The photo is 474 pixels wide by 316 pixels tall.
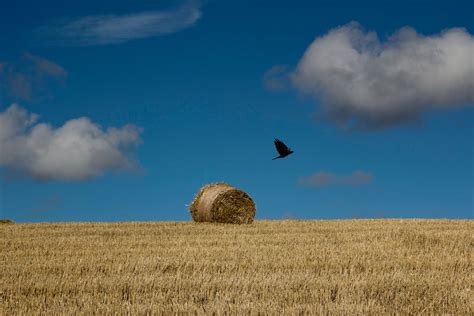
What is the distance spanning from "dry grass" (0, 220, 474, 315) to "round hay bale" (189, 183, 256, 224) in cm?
378

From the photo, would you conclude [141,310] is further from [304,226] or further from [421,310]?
[304,226]

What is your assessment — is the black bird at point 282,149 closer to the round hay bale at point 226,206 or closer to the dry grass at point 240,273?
the dry grass at point 240,273

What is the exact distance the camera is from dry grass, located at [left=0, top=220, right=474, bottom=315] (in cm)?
640

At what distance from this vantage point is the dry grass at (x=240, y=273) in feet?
21.0

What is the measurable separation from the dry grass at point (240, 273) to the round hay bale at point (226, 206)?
149 inches

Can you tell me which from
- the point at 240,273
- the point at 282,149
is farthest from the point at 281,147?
the point at 240,273

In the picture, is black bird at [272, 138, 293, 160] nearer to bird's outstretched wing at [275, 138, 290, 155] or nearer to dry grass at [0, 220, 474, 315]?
bird's outstretched wing at [275, 138, 290, 155]

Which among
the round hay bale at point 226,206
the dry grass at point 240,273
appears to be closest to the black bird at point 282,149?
the dry grass at point 240,273

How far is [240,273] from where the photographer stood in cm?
840

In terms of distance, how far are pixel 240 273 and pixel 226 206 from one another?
32.0 feet

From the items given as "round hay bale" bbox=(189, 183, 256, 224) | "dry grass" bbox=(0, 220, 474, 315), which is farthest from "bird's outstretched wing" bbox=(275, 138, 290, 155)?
"round hay bale" bbox=(189, 183, 256, 224)

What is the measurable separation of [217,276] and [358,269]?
222 centimetres

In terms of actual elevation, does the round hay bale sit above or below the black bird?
below

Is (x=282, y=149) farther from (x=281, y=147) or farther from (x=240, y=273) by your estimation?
(x=240, y=273)
